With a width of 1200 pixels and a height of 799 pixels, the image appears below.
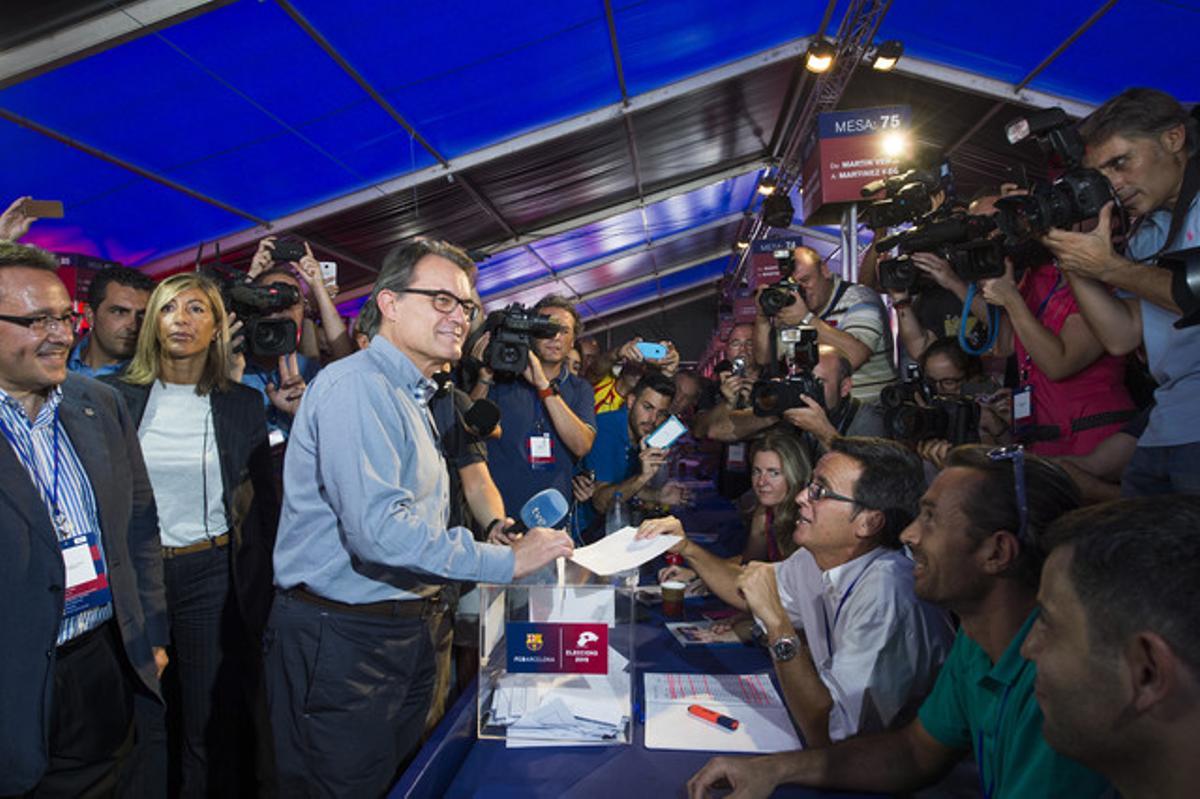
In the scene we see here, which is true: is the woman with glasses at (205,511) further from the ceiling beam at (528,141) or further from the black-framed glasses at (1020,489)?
the ceiling beam at (528,141)

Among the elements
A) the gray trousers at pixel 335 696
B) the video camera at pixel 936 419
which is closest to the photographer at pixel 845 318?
the video camera at pixel 936 419

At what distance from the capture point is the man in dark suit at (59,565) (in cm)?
146

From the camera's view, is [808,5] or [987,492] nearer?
[987,492]

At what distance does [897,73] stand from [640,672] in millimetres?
6924

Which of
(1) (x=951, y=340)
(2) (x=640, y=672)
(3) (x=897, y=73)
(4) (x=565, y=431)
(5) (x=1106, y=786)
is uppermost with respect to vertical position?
(3) (x=897, y=73)

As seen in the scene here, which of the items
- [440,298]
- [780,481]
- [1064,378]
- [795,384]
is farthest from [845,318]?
[440,298]

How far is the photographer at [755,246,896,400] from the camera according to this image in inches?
120

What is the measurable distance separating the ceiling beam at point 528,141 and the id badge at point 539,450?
4768 mm

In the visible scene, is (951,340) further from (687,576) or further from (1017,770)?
(1017,770)

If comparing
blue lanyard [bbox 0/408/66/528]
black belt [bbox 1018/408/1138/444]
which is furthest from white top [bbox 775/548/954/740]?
blue lanyard [bbox 0/408/66/528]

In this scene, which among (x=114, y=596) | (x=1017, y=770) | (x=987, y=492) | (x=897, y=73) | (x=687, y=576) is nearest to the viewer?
(x=1017, y=770)

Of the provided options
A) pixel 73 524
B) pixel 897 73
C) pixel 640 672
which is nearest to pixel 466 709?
pixel 640 672

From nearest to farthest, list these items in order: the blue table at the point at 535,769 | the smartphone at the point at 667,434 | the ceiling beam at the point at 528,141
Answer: the blue table at the point at 535,769, the smartphone at the point at 667,434, the ceiling beam at the point at 528,141

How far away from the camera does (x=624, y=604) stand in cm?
164
